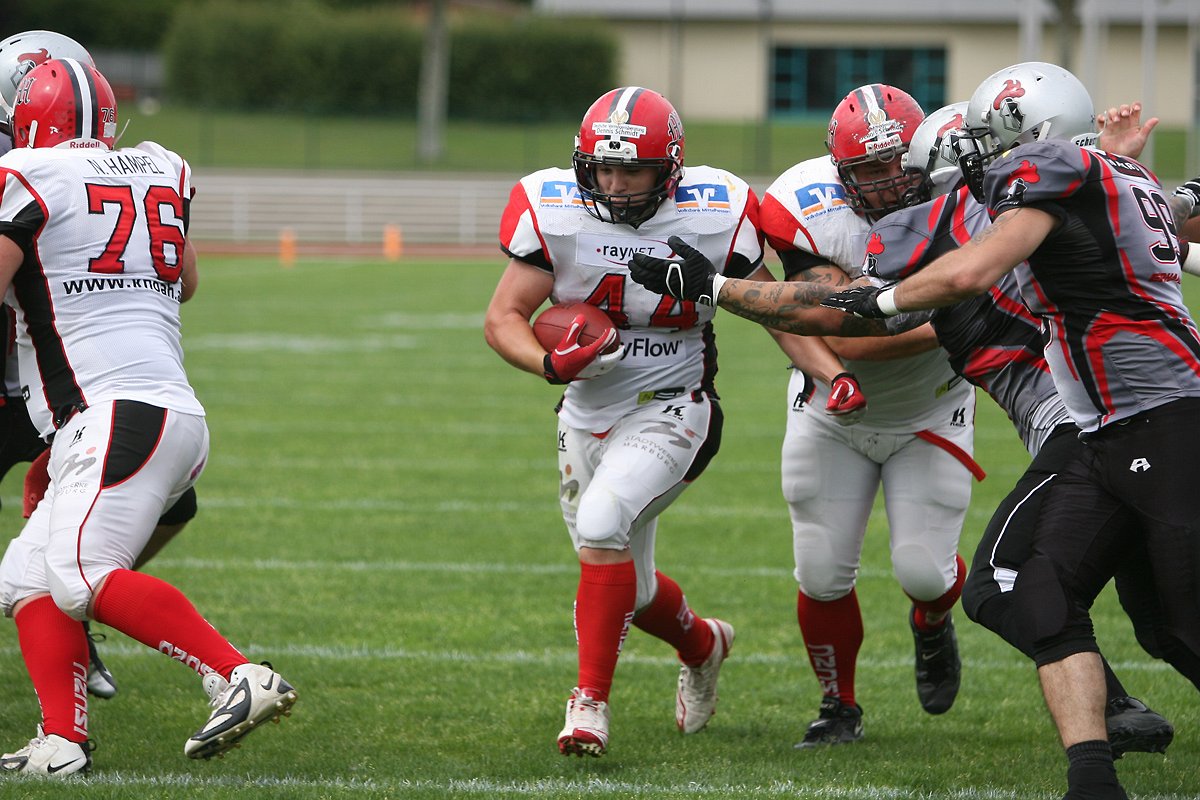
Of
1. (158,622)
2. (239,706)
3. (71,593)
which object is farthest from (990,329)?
(71,593)

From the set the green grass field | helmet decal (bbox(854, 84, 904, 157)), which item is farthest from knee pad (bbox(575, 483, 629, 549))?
helmet decal (bbox(854, 84, 904, 157))

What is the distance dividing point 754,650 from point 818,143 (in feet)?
101

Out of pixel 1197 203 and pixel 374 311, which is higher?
pixel 1197 203

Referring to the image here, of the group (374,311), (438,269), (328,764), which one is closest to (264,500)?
(328,764)

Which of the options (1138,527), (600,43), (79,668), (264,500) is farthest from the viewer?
(600,43)

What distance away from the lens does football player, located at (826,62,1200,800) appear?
328cm

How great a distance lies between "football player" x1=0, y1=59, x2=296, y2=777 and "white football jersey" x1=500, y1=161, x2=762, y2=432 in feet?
3.19

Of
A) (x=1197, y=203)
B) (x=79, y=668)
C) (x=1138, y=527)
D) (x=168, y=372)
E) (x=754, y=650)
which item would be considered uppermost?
(x=1197, y=203)

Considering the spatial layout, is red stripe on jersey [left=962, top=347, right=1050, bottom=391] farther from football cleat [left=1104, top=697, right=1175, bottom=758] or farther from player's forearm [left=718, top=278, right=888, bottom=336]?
football cleat [left=1104, top=697, right=1175, bottom=758]

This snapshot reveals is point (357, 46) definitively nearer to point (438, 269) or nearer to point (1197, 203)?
point (438, 269)

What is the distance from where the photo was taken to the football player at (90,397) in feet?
12.0

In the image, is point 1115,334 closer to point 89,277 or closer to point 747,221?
point 747,221

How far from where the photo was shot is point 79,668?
3.84m

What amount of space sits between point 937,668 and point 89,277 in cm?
265
